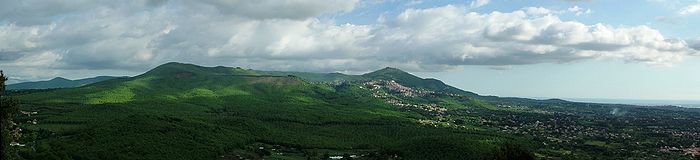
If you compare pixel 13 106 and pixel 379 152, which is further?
pixel 379 152

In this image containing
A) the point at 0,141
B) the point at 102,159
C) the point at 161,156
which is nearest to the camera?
the point at 0,141

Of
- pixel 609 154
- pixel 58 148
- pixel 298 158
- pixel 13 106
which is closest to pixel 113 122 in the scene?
pixel 58 148

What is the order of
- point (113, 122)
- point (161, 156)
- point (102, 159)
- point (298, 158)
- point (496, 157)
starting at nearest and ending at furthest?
point (496, 157)
point (102, 159)
point (161, 156)
point (298, 158)
point (113, 122)

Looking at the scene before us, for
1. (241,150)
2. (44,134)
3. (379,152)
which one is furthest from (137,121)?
(379,152)

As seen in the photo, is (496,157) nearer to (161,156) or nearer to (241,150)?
(161,156)

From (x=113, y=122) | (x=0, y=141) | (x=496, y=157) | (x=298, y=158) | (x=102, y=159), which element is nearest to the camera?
(x=0, y=141)

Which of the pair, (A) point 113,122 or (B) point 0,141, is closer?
(B) point 0,141

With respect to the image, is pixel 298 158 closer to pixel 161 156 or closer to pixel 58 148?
pixel 161 156

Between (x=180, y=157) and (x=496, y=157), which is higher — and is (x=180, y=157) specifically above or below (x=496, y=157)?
below

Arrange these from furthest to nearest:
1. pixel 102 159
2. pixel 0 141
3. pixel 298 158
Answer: pixel 298 158
pixel 102 159
pixel 0 141

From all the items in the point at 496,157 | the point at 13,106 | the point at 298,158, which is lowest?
the point at 298,158
